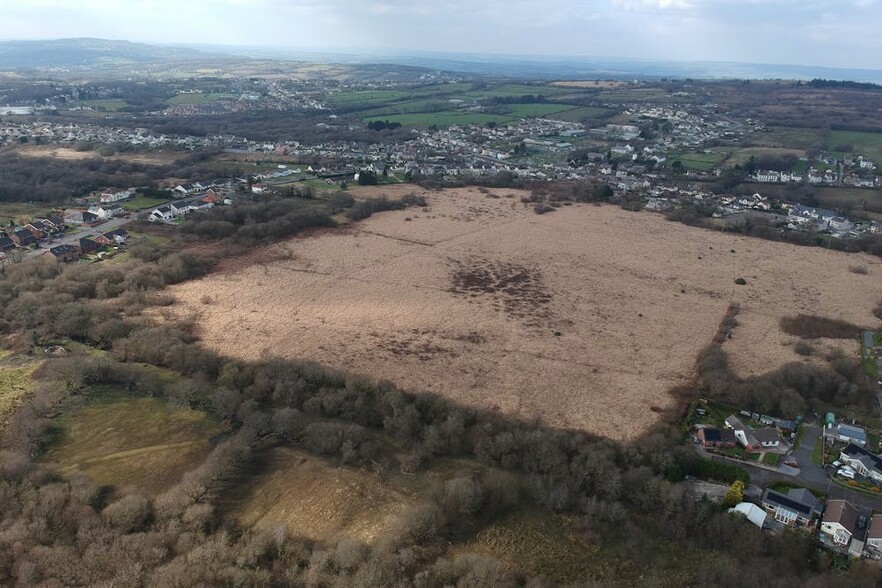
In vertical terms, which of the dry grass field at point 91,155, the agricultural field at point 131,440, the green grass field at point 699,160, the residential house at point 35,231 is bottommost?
the agricultural field at point 131,440

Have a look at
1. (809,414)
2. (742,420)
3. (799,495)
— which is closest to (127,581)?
(799,495)

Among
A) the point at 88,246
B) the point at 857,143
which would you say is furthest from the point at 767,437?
the point at 857,143

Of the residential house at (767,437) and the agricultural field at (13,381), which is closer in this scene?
the residential house at (767,437)

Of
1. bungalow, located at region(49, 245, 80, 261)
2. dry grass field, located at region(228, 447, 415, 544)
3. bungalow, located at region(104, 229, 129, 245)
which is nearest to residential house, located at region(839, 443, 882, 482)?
dry grass field, located at region(228, 447, 415, 544)

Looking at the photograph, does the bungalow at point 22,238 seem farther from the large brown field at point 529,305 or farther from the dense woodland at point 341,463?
the large brown field at point 529,305

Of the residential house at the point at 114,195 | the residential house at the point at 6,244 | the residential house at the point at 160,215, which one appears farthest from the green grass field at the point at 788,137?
the residential house at the point at 6,244

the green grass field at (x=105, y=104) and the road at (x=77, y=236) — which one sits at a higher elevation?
the green grass field at (x=105, y=104)

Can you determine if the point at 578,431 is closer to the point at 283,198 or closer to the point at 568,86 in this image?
the point at 283,198
